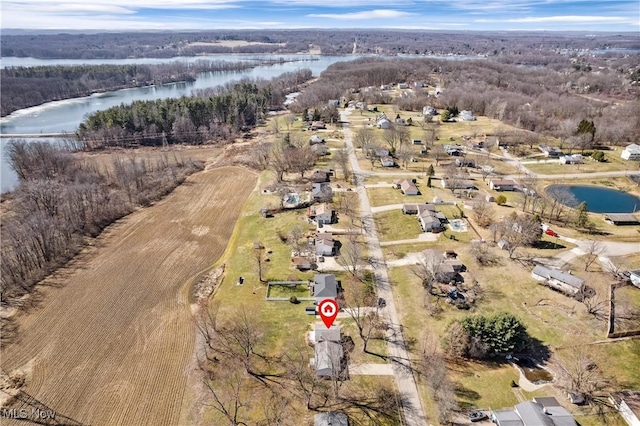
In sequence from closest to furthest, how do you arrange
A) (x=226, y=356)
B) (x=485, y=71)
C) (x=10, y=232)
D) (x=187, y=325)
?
(x=226, y=356) → (x=187, y=325) → (x=10, y=232) → (x=485, y=71)

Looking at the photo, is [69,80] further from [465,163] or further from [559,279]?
[559,279]

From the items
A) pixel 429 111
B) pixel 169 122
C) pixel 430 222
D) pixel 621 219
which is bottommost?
pixel 621 219

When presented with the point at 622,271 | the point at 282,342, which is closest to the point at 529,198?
the point at 622,271

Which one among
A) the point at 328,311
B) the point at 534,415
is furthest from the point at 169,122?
the point at 534,415

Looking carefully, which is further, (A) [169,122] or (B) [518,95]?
(B) [518,95]

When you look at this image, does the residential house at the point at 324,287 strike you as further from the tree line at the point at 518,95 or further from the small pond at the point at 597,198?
the tree line at the point at 518,95

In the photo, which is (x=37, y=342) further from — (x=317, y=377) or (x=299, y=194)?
(x=299, y=194)

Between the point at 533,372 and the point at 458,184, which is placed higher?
the point at 458,184
